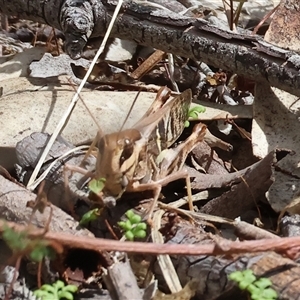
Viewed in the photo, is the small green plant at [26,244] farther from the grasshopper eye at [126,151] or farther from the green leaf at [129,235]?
the grasshopper eye at [126,151]

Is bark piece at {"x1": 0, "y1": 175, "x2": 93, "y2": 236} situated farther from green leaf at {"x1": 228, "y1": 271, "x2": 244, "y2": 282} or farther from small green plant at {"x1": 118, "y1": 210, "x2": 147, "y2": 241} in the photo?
green leaf at {"x1": 228, "y1": 271, "x2": 244, "y2": 282}

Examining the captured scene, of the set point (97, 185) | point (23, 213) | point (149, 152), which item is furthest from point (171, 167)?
point (23, 213)

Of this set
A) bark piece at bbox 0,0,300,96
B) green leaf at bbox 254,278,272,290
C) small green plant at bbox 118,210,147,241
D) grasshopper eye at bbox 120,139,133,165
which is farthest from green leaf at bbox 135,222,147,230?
bark piece at bbox 0,0,300,96

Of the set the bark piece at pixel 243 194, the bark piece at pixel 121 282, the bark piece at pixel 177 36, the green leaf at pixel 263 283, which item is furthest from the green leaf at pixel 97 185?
the bark piece at pixel 177 36

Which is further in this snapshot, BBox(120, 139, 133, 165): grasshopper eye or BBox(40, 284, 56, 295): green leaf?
BBox(120, 139, 133, 165): grasshopper eye

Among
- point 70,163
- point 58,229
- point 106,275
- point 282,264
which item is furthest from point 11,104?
point 282,264

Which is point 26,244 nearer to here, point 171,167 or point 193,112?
point 171,167

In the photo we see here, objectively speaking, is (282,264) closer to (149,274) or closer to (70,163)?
(149,274)
